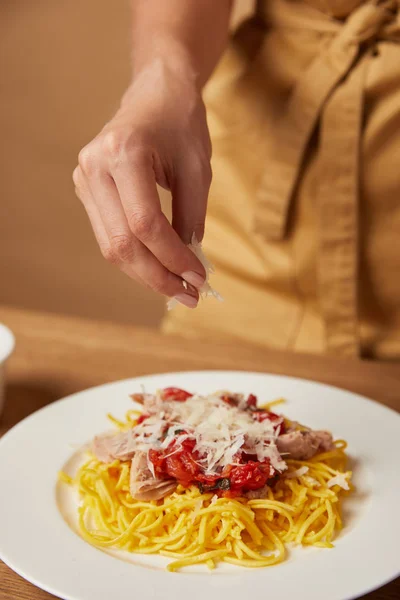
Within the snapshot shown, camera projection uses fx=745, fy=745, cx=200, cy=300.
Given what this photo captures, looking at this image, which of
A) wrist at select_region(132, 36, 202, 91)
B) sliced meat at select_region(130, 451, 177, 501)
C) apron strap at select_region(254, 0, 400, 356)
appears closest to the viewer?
sliced meat at select_region(130, 451, 177, 501)

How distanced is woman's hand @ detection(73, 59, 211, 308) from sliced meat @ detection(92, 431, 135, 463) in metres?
0.25

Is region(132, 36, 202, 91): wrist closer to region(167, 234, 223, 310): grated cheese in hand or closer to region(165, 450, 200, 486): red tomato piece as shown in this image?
region(167, 234, 223, 310): grated cheese in hand

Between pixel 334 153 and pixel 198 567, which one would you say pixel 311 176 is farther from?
pixel 198 567

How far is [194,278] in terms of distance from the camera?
42.3 inches

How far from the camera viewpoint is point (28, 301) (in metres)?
4.39

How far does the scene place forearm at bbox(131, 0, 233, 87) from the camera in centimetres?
138

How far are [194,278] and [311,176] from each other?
30.3 inches

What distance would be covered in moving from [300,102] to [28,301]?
300 centimetres

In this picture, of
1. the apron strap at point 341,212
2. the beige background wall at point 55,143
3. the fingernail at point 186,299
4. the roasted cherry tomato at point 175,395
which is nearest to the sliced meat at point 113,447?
the roasted cherry tomato at point 175,395

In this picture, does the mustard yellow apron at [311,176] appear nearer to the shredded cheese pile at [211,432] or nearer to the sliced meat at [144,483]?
the shredded cheese pile at [211,432]

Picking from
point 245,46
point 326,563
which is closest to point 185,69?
point 245,46

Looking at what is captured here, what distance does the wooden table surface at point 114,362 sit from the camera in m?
1.53

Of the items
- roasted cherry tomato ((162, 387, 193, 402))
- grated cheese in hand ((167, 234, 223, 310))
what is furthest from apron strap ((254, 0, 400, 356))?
grated cheese in hand ((167, 234, 223, 310))

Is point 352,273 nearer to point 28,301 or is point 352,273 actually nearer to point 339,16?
point 339,16
